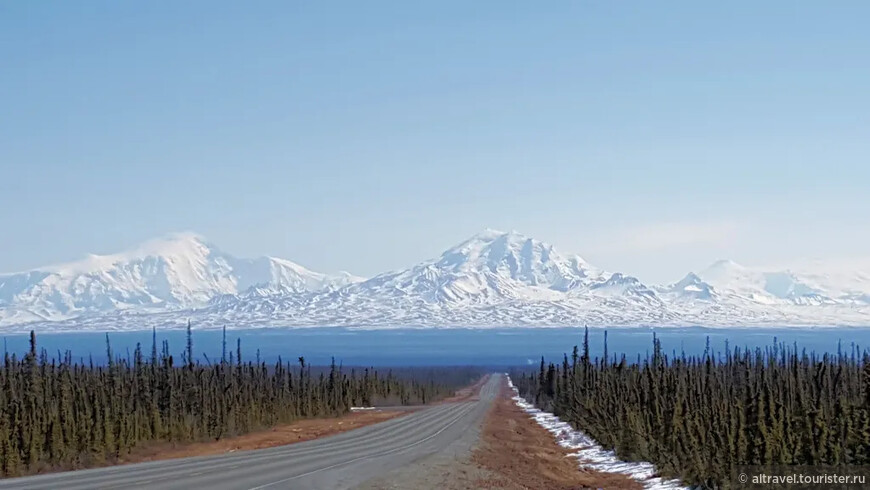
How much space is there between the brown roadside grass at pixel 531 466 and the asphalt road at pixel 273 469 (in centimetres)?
266

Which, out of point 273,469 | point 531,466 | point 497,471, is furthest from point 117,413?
point 497,471

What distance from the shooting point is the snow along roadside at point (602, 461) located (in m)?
32.3

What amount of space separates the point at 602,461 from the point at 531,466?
164 inches

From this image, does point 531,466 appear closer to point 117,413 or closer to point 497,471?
point 497,471

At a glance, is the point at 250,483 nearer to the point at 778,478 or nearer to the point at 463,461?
the point at 463,461

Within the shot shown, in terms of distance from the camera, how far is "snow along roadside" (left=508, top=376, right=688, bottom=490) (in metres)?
32.3

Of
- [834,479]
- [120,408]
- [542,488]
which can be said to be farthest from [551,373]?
[834,479]

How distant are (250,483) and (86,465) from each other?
13332 millimetres

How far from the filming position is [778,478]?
25.6m

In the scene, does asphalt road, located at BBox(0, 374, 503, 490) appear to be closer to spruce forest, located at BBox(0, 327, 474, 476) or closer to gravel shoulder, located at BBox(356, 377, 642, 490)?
gravel shoulder, located at BBox(356, 377, 642, 490)

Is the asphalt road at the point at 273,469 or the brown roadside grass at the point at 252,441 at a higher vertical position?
the asphalt road at the point at 273,469

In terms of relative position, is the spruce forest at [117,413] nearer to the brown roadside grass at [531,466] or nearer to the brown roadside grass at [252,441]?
the brown roadside grass at [252,441]

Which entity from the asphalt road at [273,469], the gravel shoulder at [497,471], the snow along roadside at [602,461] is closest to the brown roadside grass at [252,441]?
the asphalt road at [273,469]

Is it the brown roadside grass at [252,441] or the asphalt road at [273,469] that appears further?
the brown roadside grass at [252,441]
